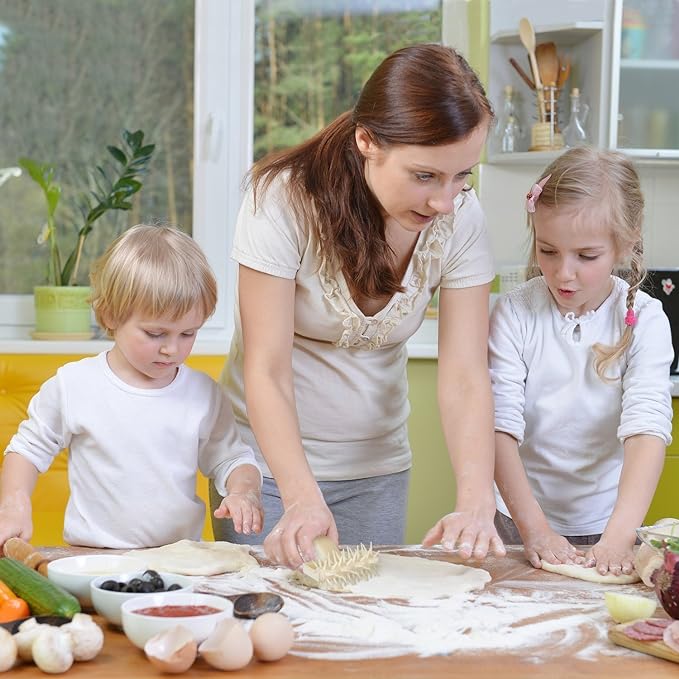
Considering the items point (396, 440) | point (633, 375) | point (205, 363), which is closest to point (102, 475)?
point (396, 440)

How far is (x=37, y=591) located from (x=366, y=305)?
0.68 meters

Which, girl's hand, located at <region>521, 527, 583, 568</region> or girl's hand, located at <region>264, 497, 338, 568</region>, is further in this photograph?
girl's hand, located at <region>521, 527, 583, 568</region>

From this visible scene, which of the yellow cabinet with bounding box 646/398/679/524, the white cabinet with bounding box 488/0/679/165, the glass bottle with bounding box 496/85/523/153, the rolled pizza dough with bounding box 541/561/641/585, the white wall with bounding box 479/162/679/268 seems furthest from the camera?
the white wall with bounding box 479/162/679/268

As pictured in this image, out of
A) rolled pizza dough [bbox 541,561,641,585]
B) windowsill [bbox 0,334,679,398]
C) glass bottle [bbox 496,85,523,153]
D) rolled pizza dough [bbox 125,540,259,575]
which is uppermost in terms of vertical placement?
glass bottle [bbox 496,85,523,153]

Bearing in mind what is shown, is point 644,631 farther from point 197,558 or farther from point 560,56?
point 560,56

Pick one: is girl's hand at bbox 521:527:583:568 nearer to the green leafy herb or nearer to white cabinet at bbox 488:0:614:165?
white cabinet at bbox 488:0:614:165

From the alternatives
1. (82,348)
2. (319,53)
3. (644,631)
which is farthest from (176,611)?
(319,53)

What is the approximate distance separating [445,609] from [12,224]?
7.55 feet

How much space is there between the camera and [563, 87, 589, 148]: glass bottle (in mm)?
2885

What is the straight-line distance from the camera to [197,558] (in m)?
1.33

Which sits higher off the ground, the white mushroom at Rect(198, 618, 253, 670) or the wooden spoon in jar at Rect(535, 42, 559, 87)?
the wooden spoon in jar at Rect(535, 42, 559, 87)

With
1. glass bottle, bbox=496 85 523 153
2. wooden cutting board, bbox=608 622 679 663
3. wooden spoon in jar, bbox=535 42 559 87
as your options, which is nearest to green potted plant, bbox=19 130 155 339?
glass bottle, bbox=496 85 523 153

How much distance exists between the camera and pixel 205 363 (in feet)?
8.91

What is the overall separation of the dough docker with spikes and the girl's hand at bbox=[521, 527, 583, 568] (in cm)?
24
